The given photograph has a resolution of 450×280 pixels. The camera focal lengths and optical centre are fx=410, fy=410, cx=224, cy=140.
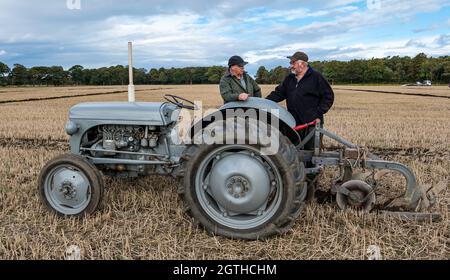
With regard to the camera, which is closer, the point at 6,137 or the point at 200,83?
the point at 6,137

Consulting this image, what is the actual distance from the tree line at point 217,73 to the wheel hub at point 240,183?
3949 centimetres

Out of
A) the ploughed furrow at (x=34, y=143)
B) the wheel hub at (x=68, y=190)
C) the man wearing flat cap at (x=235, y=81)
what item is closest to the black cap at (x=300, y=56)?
the man wearing flat cap at (x=235, y=81)

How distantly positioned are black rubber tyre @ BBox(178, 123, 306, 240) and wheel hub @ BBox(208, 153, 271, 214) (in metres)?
0.16

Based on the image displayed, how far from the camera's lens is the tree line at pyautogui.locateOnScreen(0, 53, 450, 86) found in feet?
194

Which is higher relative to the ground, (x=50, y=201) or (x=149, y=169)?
(x=149, y=169)

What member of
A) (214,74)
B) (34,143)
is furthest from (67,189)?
(214,74)

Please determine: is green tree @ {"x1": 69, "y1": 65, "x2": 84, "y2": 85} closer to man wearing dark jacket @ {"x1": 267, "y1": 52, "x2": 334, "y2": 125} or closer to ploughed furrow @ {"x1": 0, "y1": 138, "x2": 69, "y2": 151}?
ploughed furrow @ {"x1": 0, "y1": 138, "x2": 69, "y2": 151}

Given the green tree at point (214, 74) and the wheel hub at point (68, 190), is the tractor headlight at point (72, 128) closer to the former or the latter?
the wheel hub at point (68, 190)

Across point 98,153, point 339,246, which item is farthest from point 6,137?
point 339,246

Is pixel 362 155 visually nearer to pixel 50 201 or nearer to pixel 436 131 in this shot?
pixel 50 201

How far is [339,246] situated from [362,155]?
3.51ft

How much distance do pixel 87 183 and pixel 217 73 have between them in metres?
49.6

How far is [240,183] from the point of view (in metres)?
3.69

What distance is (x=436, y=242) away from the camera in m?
3.61
